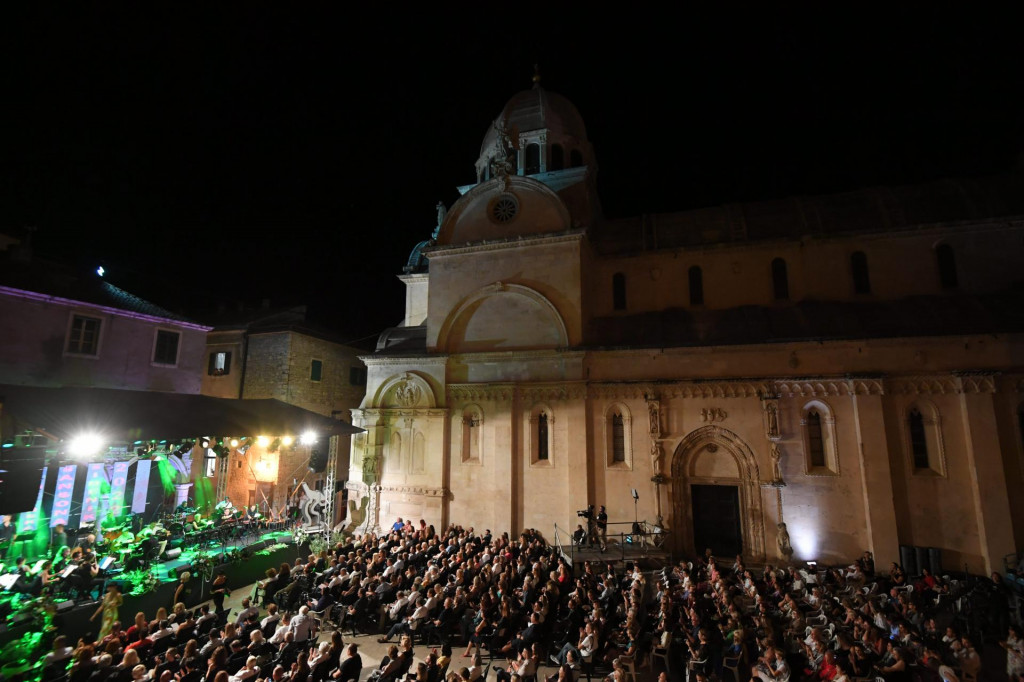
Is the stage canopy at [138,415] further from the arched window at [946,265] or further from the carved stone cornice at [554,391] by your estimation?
the arched window at [946,265]

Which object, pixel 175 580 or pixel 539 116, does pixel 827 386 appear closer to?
pixel 539 116

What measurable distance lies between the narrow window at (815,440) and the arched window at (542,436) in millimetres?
9462

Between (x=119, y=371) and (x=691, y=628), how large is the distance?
2253cm

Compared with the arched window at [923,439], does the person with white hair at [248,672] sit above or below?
below

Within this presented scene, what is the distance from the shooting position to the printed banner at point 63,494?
20.6 metres

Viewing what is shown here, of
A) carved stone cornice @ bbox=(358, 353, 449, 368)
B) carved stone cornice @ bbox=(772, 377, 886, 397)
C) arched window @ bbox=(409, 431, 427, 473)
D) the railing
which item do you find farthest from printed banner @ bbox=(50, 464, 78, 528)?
carved stone cornice @ bbox=(772, 377, 886, 397)

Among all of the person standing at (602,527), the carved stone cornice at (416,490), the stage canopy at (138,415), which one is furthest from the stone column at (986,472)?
the stage canopy at (138,415)

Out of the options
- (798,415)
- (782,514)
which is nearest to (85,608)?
(782,514)

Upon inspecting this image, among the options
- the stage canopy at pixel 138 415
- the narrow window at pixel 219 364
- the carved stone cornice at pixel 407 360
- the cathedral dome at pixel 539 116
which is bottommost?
the stage canopy at pixel 138 415

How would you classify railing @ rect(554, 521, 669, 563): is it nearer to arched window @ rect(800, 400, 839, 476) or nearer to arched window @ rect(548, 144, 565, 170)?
arched window @ rect(800, 400, 839, 476)

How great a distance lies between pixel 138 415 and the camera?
13477mm

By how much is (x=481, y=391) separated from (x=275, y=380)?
1299 cm

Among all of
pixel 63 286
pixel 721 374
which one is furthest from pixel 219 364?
pixel 721 374

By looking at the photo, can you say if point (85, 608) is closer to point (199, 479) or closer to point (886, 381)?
point (199, 479)
